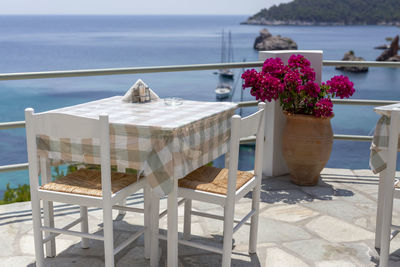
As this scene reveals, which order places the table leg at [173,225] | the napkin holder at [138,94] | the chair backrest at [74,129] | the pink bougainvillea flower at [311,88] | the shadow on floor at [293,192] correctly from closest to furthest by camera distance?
the chair backrest at [74,129], the table leg at [173,225], the napkin holder at [138,94], the shadow on floor at [293,192], the pink bougainvillea flower at [311,88]

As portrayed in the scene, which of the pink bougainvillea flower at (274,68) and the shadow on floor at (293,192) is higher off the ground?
the pink bougainvillea flower at (274,68)

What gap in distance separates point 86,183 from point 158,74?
37902 millimetres

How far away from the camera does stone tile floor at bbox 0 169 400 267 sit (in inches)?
111

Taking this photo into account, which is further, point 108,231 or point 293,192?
point 293,192

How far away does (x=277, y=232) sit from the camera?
3.23 metres

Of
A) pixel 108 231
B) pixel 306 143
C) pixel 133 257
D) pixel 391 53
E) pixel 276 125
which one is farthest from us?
pixel 391 53

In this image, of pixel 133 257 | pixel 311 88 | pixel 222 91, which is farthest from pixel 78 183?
pixel 222 91

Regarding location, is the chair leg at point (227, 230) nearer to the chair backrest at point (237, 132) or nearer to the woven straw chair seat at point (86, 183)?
the chair backrest at point (237, 132)

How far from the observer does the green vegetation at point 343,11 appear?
45.1 metres

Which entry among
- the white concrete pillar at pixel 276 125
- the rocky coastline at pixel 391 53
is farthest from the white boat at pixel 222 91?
the white concrete pillar at pixel 276 125

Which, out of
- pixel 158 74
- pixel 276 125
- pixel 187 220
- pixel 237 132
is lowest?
pixel 158 74

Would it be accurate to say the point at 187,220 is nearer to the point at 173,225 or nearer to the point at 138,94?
the point at 173,225

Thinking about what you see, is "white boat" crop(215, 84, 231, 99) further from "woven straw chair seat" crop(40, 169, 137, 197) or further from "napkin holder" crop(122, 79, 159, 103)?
"woven straw chair seat" crop(40, 169, 137, 197)

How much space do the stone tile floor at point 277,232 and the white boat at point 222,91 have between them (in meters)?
32.1
